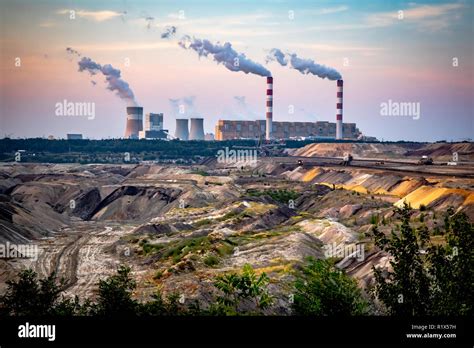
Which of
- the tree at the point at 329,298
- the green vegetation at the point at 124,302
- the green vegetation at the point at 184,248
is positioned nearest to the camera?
the green vegetation at the point at 124,302

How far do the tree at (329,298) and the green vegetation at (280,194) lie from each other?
50.1 m

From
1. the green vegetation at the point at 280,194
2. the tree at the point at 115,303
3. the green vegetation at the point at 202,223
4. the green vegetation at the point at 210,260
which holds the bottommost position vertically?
the green vegetation at the point at 202,223

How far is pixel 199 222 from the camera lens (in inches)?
2982

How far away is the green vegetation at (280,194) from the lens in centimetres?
8931

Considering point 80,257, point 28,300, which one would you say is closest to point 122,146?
point 80,257

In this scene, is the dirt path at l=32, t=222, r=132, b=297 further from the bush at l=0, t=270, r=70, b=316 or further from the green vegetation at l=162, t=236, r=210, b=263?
the bush at l=0, t=270, r=70, b=316

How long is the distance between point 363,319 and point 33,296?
16.3m

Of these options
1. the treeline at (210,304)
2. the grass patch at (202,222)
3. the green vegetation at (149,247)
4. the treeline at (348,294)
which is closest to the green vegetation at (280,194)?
the grass patch at (202,222)

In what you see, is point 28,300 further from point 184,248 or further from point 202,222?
point 202,222

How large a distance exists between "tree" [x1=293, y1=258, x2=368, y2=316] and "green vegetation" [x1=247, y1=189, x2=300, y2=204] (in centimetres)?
5015

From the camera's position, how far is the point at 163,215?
8650 centimetres

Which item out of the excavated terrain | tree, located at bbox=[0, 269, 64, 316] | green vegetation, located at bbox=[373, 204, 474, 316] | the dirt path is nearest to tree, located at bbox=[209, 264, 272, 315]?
the excavated terrain

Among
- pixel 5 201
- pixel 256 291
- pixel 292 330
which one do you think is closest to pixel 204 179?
pixel 5 201

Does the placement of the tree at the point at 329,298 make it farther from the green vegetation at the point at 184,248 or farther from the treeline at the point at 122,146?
the treeline at the point at 122,146
